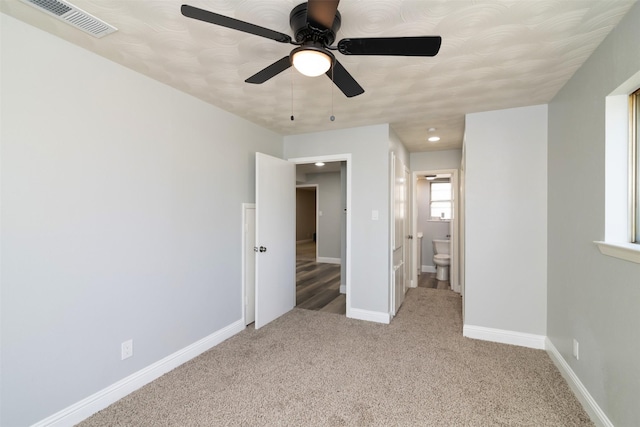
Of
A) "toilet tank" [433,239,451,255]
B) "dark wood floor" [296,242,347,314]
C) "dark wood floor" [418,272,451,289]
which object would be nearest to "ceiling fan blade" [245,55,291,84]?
"dark wood floor" [296,242,347,314]

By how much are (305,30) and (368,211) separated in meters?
2.38

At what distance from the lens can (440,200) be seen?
654cm

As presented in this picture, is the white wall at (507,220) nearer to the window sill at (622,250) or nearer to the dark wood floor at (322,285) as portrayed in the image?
the window sill at (622,250)

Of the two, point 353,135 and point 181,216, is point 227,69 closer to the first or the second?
point 181,216

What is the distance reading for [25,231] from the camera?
1.62 m

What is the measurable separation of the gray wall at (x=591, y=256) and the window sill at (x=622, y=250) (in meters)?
0.04

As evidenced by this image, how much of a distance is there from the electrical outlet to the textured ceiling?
203 centimetres

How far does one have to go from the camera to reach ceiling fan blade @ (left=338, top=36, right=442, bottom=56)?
128 cm

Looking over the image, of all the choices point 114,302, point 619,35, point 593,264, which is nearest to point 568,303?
point 593,264

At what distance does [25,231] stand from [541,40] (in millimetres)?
3212

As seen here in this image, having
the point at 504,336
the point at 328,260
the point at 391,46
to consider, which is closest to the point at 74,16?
the point at 391,46

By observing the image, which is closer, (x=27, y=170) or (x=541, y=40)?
(x=27, y=170)

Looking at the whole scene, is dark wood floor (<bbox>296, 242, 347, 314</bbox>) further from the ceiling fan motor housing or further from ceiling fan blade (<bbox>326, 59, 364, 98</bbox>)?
the ceiling fan motor housing

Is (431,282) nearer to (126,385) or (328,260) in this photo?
(328,260)
